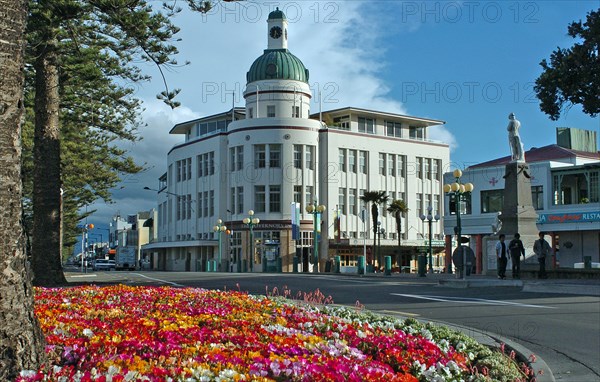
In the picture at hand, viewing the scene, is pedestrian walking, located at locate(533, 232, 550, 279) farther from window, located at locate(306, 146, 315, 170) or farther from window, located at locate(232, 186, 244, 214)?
window, located at locate(232, 186, 244, 214)

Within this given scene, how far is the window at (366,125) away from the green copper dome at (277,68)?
8984 millimetres

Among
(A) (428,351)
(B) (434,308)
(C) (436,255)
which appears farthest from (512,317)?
(C) (436,255)

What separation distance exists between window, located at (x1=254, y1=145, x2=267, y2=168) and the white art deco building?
0.35ft

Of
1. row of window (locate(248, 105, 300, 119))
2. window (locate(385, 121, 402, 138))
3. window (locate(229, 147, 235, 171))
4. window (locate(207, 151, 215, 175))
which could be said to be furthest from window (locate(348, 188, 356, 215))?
window (locate(207, 151, 215, 175))

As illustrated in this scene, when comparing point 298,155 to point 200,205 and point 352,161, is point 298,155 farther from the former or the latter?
point 200,205

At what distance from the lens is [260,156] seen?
2859 inches

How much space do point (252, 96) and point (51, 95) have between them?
55.4m

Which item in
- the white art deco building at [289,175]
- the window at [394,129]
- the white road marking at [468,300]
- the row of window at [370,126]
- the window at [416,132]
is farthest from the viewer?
the window at [416,132]

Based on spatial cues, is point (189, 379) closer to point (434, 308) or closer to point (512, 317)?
point (512, 317)

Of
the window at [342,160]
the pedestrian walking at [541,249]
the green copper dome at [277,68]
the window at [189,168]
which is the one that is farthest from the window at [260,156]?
the pedestrian walking at [541,249]

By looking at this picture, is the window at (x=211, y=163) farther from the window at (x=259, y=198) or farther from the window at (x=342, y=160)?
the window at (x=342, y=160)

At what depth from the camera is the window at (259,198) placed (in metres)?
72.1

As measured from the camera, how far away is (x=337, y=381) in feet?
15.0

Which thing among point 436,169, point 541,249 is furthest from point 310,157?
point 541,249
